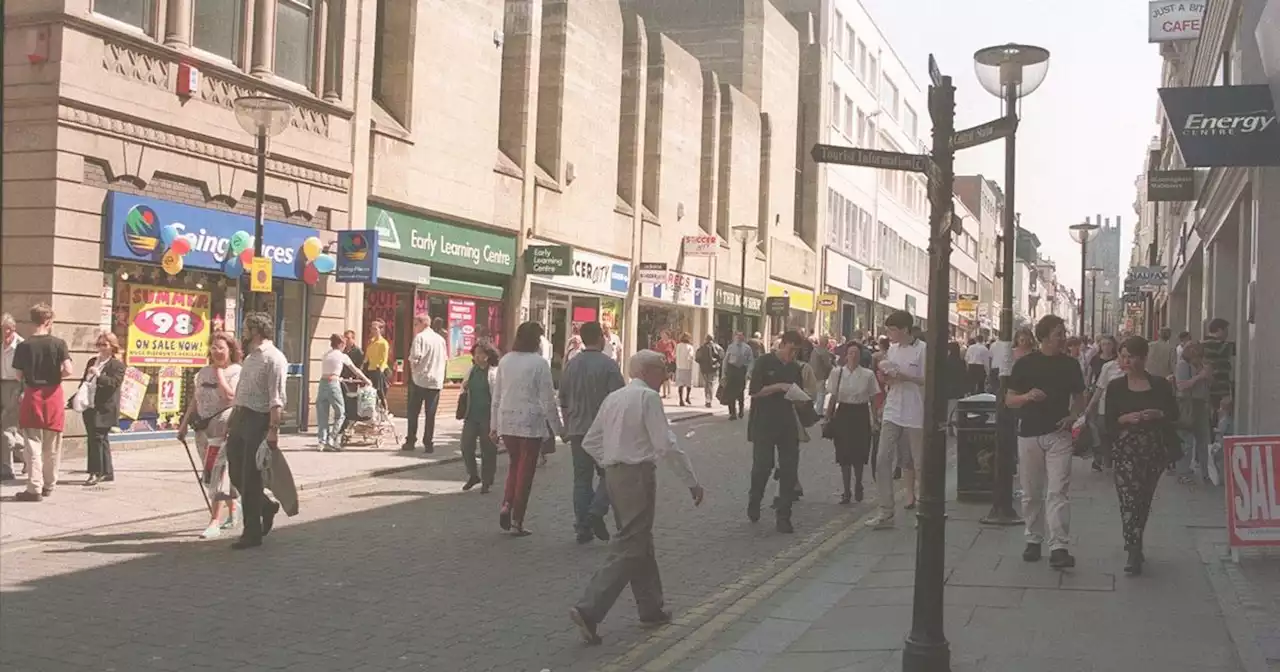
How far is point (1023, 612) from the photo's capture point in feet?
22.9

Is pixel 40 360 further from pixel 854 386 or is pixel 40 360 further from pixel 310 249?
pixel 854 386

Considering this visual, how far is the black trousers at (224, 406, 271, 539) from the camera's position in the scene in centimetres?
892

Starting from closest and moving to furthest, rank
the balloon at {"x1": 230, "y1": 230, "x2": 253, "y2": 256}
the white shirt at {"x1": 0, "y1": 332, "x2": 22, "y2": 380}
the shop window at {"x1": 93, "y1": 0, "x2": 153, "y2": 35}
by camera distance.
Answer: the white shirt at {"x1": 0, "y1": 332, "x2": 22, "y2": 380}
the shop window at {"x1": 93, "y1": 0, "x2": 153, "y2": 35}
the balloon at {"x1": 230, "y1": 230, "x2": 253, "y2": 256}

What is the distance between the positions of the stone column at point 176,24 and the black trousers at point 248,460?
820cm

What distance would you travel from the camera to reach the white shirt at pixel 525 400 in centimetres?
970

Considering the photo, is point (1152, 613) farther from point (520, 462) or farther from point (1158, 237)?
point (1158, 237)

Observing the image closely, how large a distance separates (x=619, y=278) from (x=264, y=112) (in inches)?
690

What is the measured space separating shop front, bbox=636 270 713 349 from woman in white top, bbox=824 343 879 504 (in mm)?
19255

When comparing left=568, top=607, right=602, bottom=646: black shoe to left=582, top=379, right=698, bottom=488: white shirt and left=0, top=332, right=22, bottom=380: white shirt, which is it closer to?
left=582, top=379, right=698, bottom=488: white shirt

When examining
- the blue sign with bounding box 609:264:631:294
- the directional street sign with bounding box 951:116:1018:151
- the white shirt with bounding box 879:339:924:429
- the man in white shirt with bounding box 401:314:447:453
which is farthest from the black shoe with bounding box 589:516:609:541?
the blue sign with bounding box 609:264:631:294

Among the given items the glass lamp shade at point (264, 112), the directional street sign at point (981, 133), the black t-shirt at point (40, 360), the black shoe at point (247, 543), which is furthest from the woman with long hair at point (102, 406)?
the directional street sign at point (981, 133)

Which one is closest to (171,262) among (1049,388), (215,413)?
(215,413)

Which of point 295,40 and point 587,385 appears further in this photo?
point 295,40

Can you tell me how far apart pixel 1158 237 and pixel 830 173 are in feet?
46.0
